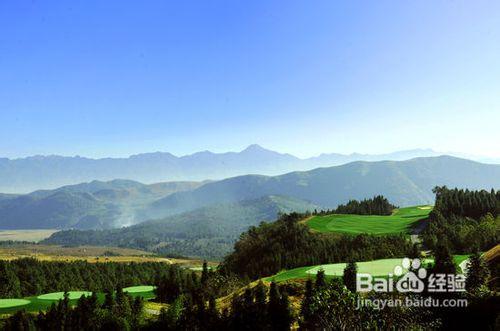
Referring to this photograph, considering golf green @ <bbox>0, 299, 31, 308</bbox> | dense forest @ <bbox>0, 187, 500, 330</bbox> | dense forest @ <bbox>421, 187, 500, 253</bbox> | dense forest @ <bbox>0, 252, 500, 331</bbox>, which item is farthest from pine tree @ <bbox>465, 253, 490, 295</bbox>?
golf green @ <bbox>0, 299, 31, 308</bbox>

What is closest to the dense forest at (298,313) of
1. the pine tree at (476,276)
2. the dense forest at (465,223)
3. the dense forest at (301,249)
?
the pine tree at (476,276)

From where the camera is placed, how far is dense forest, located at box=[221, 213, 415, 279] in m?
138

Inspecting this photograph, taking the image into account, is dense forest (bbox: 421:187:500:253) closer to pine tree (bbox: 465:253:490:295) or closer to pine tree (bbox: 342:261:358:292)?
pine tree (bbox: 342:261:358:292)

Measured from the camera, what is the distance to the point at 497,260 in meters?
71.4

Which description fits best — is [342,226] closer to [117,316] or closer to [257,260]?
[257,260]

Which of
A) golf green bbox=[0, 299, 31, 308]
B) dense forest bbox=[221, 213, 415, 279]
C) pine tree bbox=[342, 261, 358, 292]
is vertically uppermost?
pine tree bbox=[342, 261, 358, 292]

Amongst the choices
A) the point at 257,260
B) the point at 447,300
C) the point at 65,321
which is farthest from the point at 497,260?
the point at 257,260

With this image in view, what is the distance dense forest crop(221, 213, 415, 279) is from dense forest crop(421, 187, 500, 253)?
36.4 ft

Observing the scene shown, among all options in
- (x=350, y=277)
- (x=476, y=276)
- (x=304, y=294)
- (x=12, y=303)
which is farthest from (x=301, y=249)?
(x=476, y=276)

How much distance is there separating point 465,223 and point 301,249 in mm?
60899

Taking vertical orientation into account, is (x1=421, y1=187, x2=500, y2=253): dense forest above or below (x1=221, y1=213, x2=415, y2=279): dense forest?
above

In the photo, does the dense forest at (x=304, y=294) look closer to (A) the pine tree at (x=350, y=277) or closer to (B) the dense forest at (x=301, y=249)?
(A) the pine tree at (x=350, y=277)

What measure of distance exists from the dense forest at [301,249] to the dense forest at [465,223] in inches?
437

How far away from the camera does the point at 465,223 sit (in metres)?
164
